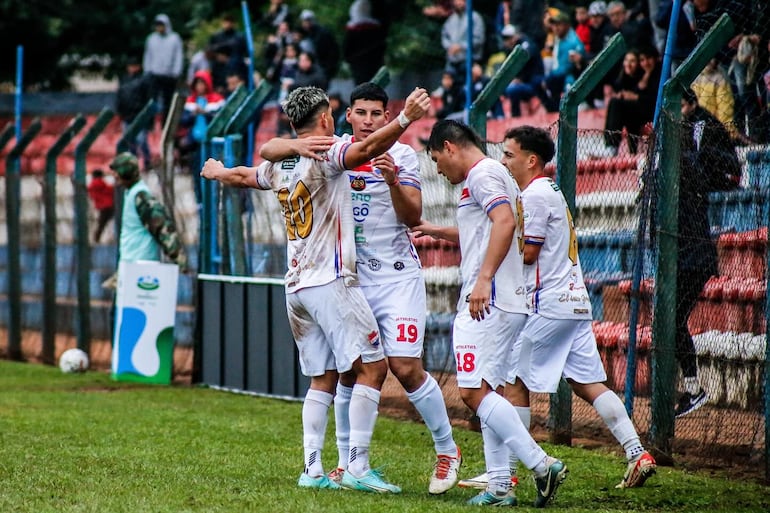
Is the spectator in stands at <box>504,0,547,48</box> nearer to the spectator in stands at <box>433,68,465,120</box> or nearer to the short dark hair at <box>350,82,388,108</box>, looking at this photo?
the spectator in stands at <box>433,68,465,120</box>

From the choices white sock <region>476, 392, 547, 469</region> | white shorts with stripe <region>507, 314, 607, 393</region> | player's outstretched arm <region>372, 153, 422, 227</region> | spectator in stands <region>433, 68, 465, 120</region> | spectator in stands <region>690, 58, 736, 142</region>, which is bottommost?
white sock <region>476, 392, 547, 469</region>

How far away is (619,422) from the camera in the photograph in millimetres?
7945

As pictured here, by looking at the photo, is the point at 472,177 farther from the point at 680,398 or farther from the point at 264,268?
the point at 264,268

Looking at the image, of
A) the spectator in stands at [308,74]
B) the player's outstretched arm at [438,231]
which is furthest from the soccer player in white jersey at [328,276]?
the spectator in stands at [308,74]

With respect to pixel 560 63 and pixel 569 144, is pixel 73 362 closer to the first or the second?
pixel 560 63

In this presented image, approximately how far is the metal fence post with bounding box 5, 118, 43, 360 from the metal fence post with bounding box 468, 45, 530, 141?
8.59 meters

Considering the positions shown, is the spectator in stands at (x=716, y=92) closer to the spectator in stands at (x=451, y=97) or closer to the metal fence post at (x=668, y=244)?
the metal fence post at (x=668, y=244)

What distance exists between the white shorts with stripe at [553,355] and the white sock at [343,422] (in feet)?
3.23

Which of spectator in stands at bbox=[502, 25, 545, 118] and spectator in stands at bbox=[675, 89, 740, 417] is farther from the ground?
spectator in stands at bbox=[502, 25, 545, 118]

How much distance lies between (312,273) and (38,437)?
3.19 m

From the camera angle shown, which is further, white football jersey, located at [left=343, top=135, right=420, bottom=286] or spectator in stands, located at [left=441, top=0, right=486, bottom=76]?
spectator in stands, located at [left=441, top=0, right=486, bottom=76]

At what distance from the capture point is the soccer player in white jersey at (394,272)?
25.1 feet

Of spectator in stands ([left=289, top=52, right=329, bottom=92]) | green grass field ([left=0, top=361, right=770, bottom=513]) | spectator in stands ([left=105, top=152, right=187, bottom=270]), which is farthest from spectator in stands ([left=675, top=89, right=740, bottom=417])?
spectator in stands ([left=289, top=52, right=329, bottom=92])

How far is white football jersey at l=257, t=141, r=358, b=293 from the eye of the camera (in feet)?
24.3
